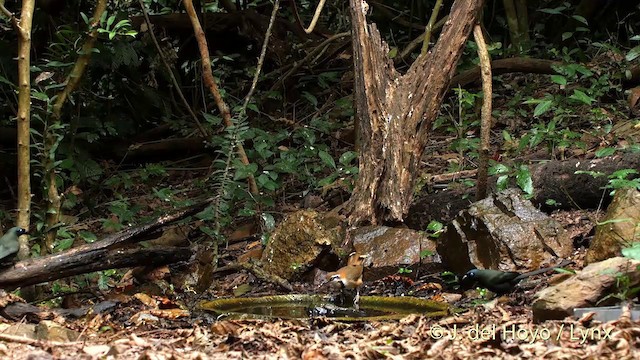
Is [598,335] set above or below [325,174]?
above

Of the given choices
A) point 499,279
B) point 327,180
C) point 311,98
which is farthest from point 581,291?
point 311,98

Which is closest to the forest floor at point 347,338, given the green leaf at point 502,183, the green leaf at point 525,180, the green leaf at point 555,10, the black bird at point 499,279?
the black bird at point 499,279

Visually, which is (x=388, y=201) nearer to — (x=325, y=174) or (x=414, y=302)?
(x=414, y=302)

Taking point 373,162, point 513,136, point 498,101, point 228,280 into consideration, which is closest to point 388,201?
point 373,162

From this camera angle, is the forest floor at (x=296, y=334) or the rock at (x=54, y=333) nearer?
the forest floor at (x=296, y=334)

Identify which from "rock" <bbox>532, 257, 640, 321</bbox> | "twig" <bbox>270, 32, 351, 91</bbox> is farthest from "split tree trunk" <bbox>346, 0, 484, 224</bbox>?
"twig" <bbox>270, 32, 351, 91</bbox>

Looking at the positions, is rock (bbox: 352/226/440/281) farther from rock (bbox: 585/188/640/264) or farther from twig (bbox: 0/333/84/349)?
twig (bbox: 0/333/84/349)

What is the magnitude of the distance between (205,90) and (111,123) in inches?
71.7

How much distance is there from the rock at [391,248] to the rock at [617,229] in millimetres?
1357

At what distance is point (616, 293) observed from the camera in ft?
11.3

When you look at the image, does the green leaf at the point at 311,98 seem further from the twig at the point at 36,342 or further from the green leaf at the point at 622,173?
the twig at the point at 36,342

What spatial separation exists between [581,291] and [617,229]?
1.08m

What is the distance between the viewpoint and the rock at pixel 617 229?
4301 mm

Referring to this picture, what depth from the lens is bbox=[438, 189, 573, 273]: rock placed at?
5.08 metres
